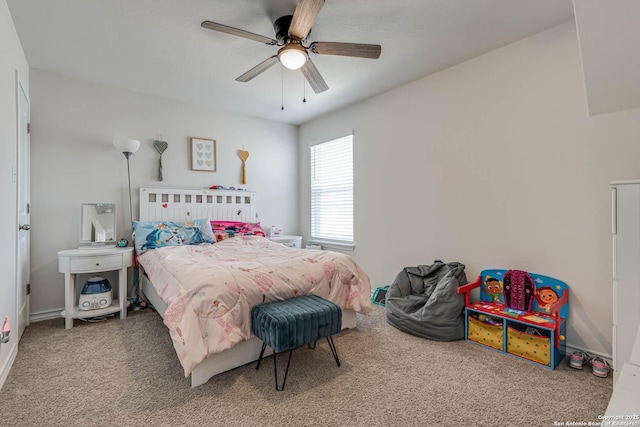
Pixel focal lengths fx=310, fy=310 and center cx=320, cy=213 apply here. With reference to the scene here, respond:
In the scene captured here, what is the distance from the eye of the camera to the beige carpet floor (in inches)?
64.7

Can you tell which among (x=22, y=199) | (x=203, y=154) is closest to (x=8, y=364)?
(x=22, y=199)

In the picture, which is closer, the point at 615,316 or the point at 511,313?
the point at 615,316

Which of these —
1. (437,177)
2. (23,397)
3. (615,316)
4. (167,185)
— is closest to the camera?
(615,316)

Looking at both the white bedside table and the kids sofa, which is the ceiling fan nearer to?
the kids sofa

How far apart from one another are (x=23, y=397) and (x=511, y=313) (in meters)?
3.27

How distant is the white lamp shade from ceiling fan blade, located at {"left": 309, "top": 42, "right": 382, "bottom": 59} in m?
2.27

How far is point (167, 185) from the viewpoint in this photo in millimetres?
3904

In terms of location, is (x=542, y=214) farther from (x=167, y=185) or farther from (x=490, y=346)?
(x=167, y=185)

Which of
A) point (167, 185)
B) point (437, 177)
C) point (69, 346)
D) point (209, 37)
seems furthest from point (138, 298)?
point (437, 177)

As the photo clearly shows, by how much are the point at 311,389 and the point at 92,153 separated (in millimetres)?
3375

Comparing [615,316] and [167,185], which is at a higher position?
[167,185]

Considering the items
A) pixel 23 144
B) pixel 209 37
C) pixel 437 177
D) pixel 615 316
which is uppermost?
pixel 209 37

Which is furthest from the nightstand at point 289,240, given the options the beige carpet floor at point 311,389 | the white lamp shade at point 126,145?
the beige carpet floor at point 311,389

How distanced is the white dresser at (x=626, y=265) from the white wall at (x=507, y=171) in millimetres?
654
